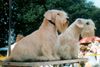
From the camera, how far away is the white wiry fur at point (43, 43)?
2549 millimetres

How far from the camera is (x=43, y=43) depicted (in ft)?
8.50

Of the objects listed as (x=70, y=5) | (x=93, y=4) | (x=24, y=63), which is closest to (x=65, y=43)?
(x=24, y=63)

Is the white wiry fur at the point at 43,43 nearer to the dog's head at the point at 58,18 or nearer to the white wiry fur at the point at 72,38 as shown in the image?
the dog's head at the point at 58,18

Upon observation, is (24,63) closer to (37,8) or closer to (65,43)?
(65,43)

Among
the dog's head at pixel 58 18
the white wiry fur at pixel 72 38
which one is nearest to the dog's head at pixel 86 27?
the white wiry fur at pixel 72 38

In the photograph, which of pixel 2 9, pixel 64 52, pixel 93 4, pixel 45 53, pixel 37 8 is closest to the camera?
pixel 45 53

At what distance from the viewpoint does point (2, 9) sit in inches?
551

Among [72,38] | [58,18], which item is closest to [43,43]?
[58,18]

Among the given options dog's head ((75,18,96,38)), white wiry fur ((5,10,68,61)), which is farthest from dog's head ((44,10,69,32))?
dog's head ((75,18,96,38))

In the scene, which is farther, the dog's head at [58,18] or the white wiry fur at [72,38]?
the white wiry fur at [72,38]

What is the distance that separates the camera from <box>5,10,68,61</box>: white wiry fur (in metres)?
2.55

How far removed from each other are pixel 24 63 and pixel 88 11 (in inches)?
709

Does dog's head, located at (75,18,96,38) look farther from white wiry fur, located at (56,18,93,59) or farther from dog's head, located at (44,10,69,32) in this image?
dog's head, located at (44,10,69,32)

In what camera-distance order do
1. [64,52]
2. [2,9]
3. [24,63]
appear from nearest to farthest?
[24,63] < [64,52] < [2,9]
